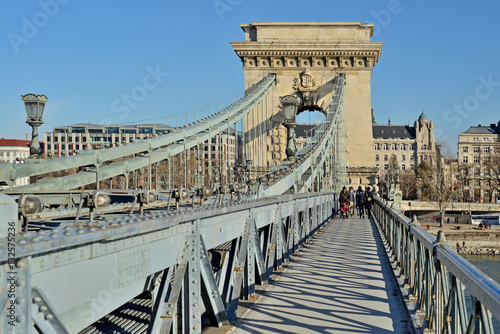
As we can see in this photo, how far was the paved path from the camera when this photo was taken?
7.27 metres

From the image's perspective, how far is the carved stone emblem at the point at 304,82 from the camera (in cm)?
4647

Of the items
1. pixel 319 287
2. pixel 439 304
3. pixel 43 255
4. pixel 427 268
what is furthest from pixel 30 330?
pixel 319 287

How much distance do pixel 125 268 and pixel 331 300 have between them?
188 inches

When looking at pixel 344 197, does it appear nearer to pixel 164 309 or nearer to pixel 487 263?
pixel 164 309

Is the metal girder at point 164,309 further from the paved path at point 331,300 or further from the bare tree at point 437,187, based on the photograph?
the bare tree at point 437,187

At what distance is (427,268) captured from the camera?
677 centimetres

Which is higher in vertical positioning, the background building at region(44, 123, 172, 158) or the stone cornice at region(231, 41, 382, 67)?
the stone cornice at region(231, 41, 382, 67)

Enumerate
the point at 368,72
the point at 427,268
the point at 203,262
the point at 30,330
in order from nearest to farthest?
the point at 30,330, the point at 203,262, the point at 427,268, the point at 368,72

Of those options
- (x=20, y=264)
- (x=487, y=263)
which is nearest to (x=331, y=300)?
(x=20, y=264)

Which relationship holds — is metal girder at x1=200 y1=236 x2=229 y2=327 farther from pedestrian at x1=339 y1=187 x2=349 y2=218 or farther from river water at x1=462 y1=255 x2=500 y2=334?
river water at x1=462 y1=255 x2=500 y2=334

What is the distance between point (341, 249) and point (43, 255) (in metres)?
12.0

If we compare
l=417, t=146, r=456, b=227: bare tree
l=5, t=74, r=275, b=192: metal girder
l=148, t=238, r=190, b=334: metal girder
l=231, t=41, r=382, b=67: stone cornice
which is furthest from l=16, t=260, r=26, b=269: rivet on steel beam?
l=417, t=146, r=456, b=227: bare tree

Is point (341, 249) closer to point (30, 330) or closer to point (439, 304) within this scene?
point (439, 304)

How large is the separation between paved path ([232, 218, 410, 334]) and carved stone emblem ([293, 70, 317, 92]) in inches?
1317
